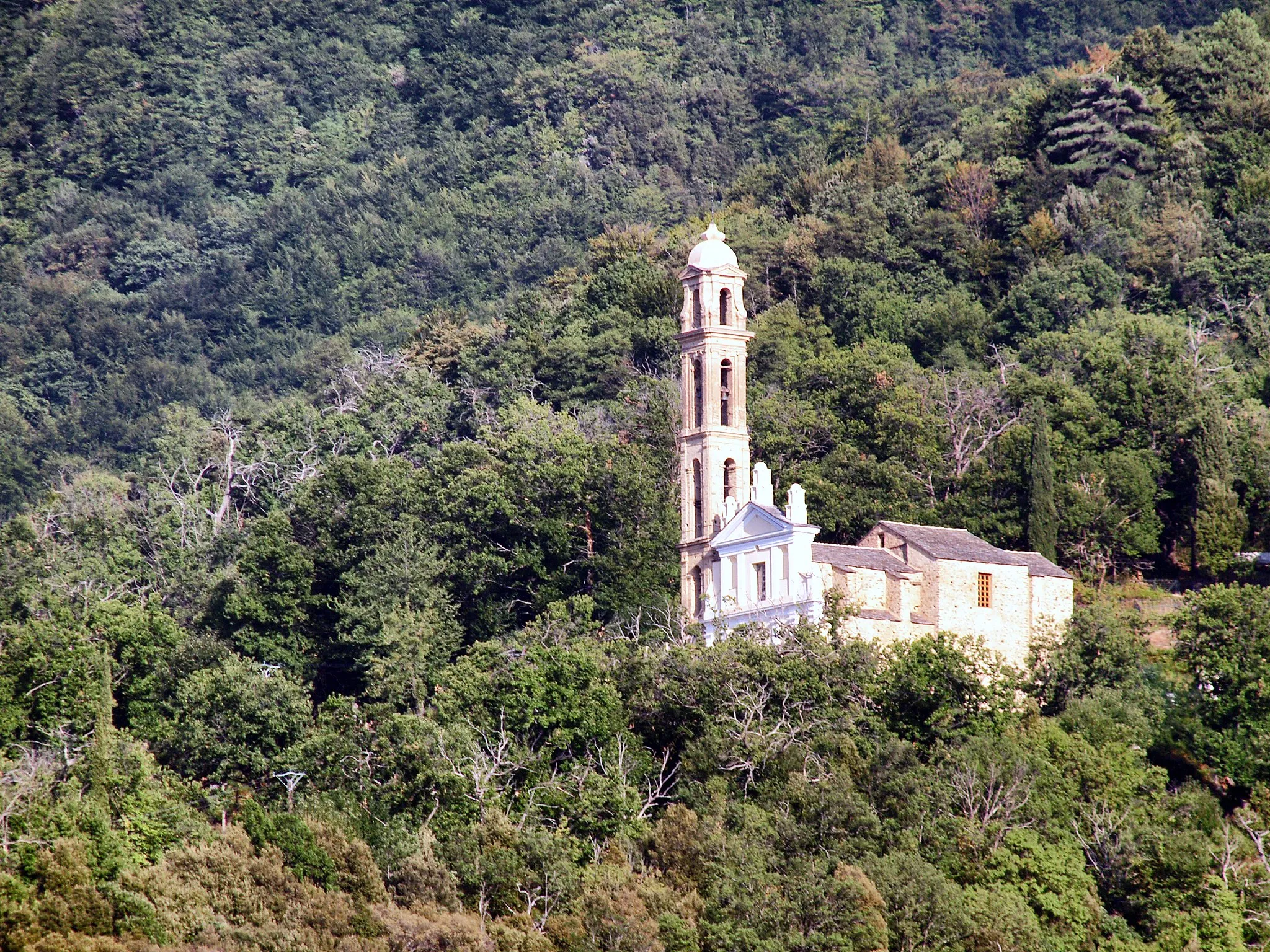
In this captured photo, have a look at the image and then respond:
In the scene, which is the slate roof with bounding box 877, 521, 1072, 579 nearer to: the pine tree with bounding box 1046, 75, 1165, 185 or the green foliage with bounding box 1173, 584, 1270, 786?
the green foliage with bounding box 1173, 584, 1270, 786

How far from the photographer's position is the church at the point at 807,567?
2308 inches

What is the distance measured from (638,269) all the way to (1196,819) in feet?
145

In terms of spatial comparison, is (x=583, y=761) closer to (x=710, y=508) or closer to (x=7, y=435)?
(x=710, y=508)

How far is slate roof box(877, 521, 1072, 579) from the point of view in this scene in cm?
5969

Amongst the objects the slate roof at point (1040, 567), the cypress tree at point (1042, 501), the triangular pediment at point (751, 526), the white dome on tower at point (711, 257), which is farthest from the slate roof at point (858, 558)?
the cypress tree at point (1042, 501)

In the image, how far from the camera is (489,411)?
Result: 88.5 meters

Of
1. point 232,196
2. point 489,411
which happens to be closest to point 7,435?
point 232,196

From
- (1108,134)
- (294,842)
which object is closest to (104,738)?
(294,842)

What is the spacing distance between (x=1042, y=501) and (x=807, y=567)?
43.2ft

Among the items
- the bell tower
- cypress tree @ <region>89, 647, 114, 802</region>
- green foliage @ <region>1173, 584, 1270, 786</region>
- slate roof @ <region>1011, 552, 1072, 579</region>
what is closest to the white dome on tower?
the bell tower

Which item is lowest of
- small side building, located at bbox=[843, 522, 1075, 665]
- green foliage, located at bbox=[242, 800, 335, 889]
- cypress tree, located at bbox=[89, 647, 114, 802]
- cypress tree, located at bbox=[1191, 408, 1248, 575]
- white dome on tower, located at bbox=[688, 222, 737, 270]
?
green foliage, located at bbox=[242, 800, 335, 889]

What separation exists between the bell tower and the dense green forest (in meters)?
2.90

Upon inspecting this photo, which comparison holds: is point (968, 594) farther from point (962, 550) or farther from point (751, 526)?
point (751, 526)

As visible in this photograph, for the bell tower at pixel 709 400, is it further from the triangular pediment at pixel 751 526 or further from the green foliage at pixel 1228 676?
the green foliage at pixel 1228 676
